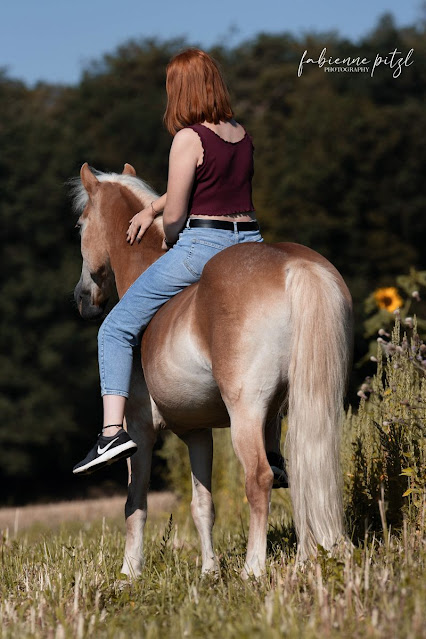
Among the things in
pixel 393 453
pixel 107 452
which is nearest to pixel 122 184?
pixel 107 452

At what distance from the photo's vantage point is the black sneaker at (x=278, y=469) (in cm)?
488

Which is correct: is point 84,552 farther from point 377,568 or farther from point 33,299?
point 33,299

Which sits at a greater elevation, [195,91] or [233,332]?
[195,91]

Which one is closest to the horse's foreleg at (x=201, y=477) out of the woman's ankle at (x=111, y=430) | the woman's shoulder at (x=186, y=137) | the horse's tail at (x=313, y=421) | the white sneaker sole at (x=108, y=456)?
the woman's ankle at (x=111, y=430)

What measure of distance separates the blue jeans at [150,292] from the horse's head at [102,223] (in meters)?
0.76

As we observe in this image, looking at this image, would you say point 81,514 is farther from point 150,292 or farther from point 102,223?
point 150,292

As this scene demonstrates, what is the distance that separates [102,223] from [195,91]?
1419 mm

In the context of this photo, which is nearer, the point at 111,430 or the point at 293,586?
the point at 293,586

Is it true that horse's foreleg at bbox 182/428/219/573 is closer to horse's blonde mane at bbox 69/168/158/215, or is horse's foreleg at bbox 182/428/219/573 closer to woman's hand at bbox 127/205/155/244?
woman's hand at bbox 127/205/155/244

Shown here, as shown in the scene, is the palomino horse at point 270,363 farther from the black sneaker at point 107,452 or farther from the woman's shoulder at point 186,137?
the woman's shoulder at point 186,137

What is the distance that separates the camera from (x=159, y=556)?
5594 mm

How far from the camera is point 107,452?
4.87 m

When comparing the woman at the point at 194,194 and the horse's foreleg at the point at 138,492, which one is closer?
the woman at the point at 194,194

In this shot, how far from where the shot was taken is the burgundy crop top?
16.0 feet
